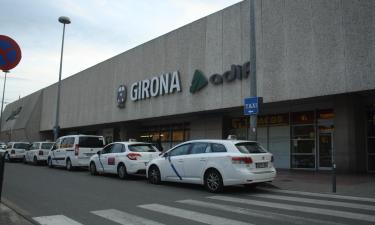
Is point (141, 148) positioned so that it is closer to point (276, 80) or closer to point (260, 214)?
point (276, 80)

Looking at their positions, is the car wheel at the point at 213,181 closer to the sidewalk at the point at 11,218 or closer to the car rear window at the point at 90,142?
the sidewalk at the point at 11,218

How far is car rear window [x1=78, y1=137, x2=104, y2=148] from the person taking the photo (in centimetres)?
2138

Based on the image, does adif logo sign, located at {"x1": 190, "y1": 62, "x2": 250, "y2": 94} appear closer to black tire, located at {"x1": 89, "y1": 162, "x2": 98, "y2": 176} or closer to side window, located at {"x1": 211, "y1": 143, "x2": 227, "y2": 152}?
black tire, located at {"x1": 89, "y1": 162, "x2": 98, "y2": 176}

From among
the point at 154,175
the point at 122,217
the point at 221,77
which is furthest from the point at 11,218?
the point at 221,77

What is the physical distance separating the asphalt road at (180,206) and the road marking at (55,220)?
0.02m

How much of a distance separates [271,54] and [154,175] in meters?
7.90

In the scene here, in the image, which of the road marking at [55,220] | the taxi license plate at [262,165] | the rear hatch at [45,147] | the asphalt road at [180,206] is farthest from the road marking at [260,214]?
the rear hatch at [45,147]

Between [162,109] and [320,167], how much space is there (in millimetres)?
10498

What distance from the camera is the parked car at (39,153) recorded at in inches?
1056

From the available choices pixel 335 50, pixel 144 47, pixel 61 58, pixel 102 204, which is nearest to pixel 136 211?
pixel 102 204

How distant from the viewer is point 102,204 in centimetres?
999

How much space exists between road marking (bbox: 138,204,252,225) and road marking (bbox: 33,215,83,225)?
1934 millimetres

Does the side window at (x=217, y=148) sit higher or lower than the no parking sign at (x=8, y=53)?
lower

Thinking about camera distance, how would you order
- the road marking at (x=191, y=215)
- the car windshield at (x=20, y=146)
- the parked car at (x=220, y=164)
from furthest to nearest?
1. the car windshield at (x=20, y=146)
2. the parked car at (x=220, y=164)
3. the road marking at (x=191, y=215)
